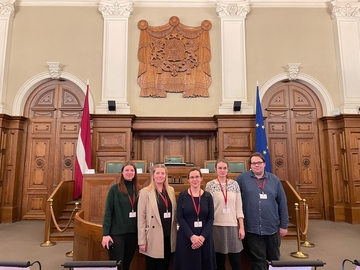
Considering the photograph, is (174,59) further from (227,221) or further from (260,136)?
(227,221)

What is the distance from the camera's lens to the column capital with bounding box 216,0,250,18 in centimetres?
702

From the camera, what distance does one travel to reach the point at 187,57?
6977mm

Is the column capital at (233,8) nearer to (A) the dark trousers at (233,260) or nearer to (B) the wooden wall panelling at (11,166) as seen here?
(B) the wooden wall panelling at (11,166)

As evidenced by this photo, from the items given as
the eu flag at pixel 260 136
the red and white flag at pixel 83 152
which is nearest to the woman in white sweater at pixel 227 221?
the eu flag at pixel 260 136

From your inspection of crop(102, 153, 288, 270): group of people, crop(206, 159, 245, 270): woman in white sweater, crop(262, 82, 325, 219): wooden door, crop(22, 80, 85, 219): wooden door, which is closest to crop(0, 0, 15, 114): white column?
crop(22, 80, 85, 219): wooden door

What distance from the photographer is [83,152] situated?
5.84 metres

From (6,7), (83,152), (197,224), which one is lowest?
(197,224)

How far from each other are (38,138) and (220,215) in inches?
234

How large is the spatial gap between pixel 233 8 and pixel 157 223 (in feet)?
21.4

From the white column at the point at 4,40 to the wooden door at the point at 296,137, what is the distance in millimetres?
6817

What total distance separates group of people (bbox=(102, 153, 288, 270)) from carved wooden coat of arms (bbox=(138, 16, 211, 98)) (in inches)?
177

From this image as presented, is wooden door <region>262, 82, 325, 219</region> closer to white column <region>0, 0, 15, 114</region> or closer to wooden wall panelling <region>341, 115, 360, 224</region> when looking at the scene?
wooden wall panelling <region>341, 115, 360, 224</region>

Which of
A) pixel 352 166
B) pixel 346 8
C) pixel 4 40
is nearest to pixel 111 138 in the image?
pixel 4 40

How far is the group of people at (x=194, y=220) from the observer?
7.68ft
